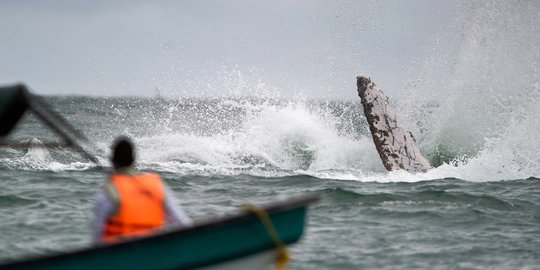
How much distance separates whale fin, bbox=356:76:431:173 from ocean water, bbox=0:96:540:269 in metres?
0.64

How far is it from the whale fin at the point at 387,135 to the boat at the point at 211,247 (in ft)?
57.2

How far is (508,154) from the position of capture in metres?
28.5

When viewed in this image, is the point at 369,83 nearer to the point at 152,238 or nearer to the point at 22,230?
the point at 22,230

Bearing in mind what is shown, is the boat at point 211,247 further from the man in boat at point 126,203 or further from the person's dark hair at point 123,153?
the person's dark hair at point 123,153

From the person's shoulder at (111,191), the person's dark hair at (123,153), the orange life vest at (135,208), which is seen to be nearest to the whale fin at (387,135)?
the orange life vest at (135,208)

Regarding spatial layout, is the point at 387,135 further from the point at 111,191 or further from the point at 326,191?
the point at 111,191

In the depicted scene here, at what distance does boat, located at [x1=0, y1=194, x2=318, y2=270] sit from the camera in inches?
346

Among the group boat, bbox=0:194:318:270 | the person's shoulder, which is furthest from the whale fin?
the person's shoulder

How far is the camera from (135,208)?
364 inches

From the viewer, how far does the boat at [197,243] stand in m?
8.80

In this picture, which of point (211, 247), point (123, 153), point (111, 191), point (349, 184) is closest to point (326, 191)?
point (349, 184)

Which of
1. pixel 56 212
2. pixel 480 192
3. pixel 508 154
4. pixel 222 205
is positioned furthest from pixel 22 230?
pixel 508 154

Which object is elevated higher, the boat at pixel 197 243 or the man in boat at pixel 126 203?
the man in boat at pixel 126 203

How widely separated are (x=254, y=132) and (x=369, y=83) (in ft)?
22.8
